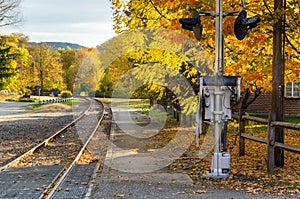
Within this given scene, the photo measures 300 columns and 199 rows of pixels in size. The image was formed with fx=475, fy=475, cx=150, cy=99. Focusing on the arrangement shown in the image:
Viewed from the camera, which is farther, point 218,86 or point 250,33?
point 250,33

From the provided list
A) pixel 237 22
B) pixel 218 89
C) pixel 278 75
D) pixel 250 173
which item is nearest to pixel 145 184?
pixel 218 89

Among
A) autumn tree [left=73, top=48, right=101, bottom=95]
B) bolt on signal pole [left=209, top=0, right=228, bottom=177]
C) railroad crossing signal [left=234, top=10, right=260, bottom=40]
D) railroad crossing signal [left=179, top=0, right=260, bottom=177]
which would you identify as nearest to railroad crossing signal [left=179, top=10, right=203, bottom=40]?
railroad crossing signal [left=179, top=0, right=260, bottom=177]

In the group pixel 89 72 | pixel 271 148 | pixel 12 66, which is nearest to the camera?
pixel 271 148

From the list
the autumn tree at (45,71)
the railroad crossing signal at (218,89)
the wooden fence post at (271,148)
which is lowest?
the wooden fence post at (271,148)

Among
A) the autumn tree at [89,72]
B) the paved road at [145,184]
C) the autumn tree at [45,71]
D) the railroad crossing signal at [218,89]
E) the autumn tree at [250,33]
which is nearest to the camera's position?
the paved road at [145,184]

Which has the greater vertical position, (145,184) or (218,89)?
(218,89)

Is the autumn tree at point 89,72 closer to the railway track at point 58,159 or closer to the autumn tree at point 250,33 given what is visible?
the railway track at point 58,159

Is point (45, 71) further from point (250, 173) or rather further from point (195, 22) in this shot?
point (195, 22)

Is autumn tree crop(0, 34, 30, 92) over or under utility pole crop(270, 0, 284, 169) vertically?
over

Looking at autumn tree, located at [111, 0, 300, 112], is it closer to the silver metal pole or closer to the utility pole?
the utility pole

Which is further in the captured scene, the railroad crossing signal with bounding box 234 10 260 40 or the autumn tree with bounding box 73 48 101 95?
the autumn tree with bounding box 73 48 101 95

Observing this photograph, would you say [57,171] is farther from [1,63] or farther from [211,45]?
[1,63]

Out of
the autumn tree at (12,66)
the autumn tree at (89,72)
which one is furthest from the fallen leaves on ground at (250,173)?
the autumn tree at (12,66)

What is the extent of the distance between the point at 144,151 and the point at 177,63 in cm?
322
